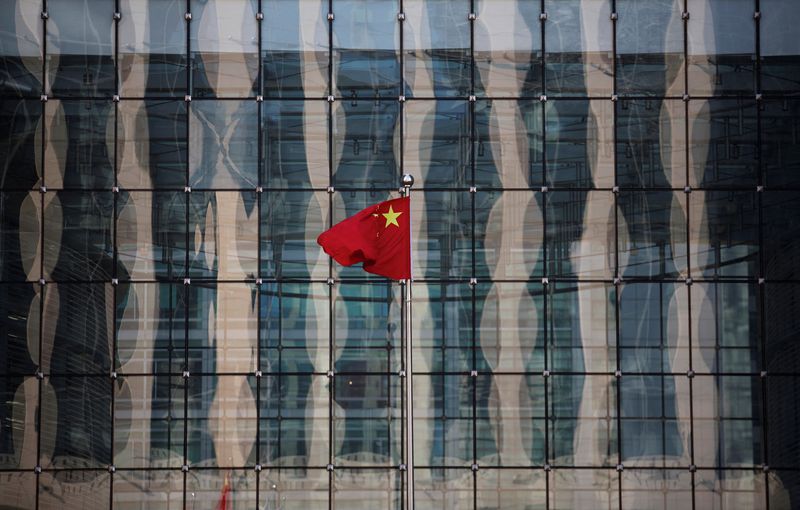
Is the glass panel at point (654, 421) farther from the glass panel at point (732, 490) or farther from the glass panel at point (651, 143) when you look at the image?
the glass panel at point (651, 143)

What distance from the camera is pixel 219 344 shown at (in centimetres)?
2236

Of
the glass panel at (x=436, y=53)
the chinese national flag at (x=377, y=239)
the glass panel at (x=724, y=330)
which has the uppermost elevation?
the glass panel at (x=436, y=53)

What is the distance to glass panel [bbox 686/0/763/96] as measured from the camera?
22.8 meters

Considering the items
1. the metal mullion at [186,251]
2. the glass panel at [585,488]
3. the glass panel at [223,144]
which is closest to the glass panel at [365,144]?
the glass panel at [223,144]

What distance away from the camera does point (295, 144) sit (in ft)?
74.7

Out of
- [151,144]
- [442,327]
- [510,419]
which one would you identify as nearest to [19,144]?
[151,144]

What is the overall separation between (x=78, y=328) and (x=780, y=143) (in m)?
14.2

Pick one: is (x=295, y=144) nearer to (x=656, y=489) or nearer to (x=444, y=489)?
(x=444, y=489)

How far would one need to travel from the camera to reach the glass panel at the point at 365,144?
74.4 ft

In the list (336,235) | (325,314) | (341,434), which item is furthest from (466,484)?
(336,235)

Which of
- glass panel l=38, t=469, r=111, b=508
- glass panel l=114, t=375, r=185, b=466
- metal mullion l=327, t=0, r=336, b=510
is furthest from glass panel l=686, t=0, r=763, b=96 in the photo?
glass panel l=38, t=469, r=111, b=508

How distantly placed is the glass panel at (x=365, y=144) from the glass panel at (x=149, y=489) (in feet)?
21.5

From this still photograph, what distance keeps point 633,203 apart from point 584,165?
1209mm

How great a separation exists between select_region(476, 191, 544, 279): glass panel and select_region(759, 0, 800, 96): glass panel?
5140 millimetres
